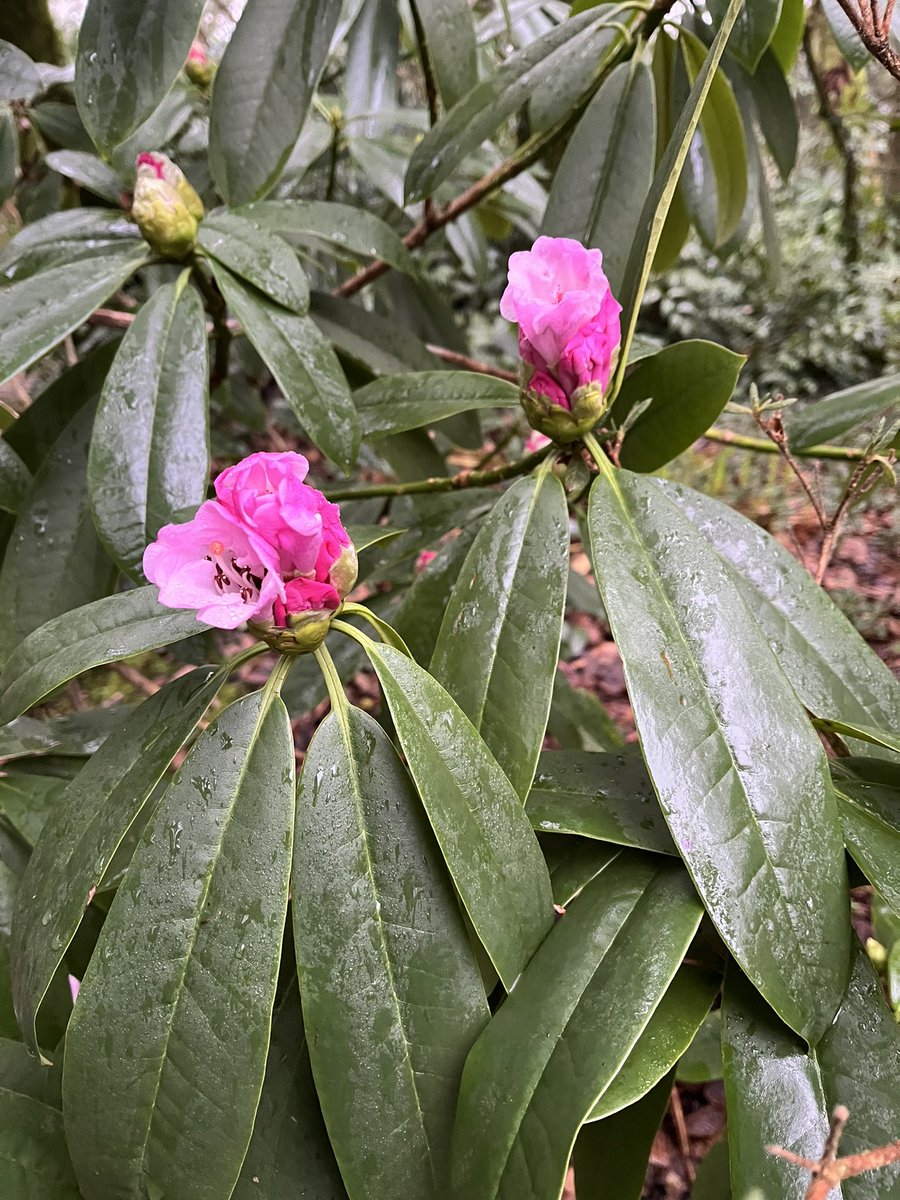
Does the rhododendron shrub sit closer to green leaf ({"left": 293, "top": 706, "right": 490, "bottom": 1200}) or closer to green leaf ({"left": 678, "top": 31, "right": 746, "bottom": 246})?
green leaf ({"left": 293, "top": 706, "right": 490, "bottom": 1200})

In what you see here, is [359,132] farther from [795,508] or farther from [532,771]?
[795,508]

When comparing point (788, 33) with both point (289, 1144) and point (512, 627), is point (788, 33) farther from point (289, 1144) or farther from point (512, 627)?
point (289, 1144)

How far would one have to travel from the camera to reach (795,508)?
2.73m

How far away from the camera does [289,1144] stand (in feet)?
1.59

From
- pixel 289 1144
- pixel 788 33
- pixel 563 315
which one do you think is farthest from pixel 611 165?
pixel 289 1144

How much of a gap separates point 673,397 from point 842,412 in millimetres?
241

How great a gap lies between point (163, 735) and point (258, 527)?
170 mm

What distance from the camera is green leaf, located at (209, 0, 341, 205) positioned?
0.78 metres

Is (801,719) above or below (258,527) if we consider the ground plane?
below

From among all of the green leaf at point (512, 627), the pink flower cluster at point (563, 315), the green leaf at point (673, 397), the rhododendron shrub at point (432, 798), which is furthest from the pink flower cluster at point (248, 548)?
the green leaf at point (673, 397)

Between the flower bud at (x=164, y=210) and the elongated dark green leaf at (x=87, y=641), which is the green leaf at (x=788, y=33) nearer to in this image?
the flower bud at (x=164, y=210)

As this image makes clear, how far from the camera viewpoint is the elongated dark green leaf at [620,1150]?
1.69 ft

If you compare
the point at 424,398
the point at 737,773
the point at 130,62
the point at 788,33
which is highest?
the point at 130,62

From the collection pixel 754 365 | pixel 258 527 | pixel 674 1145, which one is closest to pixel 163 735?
pixel 258 527
